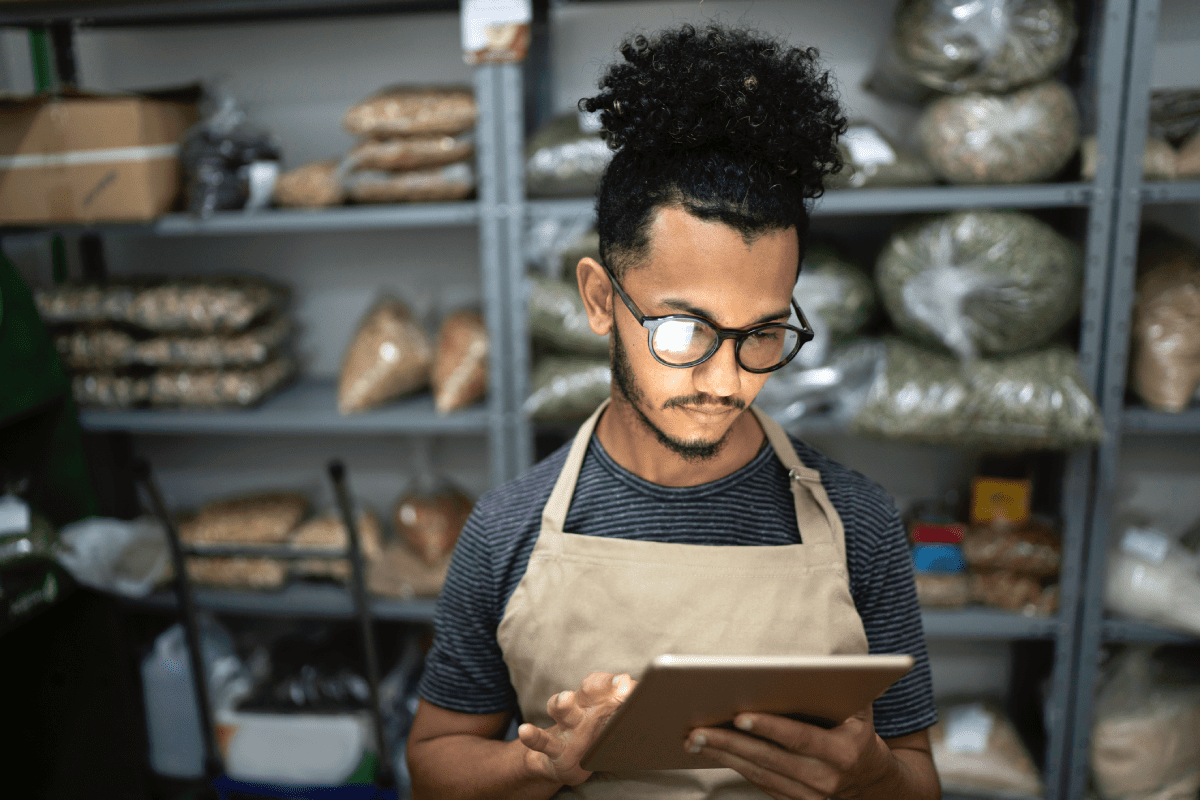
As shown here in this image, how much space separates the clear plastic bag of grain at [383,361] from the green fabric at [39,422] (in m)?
0.63

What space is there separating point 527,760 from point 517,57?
4.69 feet

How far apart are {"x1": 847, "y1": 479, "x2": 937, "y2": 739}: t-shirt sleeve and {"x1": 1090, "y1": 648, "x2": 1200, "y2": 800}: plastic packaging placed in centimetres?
132

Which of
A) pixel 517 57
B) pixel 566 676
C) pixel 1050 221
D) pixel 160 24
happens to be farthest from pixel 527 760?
pixel 160 24

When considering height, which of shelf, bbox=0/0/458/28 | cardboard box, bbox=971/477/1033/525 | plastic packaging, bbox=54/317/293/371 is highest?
shelf, bbox=0/0/458/28

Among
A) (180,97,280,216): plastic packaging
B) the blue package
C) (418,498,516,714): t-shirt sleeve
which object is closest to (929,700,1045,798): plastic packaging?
the blue package

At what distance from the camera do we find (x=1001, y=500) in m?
1.93

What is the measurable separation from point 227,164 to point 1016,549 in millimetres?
2100

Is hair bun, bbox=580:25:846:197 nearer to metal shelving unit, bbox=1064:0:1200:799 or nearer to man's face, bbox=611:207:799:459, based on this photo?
man's face, bbox=611:207:799:459

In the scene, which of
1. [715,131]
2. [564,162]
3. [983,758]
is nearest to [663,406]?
[715,131]

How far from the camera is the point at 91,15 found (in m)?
1.85

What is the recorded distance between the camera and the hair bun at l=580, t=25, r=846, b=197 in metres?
0.77

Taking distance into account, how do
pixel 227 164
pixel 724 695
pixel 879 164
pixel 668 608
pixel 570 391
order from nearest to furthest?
pixel 724 695
pixel 668 608
pixel 879 164
pixel 570 391
pixel 227 164

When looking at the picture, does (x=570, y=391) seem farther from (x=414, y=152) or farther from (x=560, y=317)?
(x=414, y=152)

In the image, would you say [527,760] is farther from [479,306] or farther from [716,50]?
[479,306]
